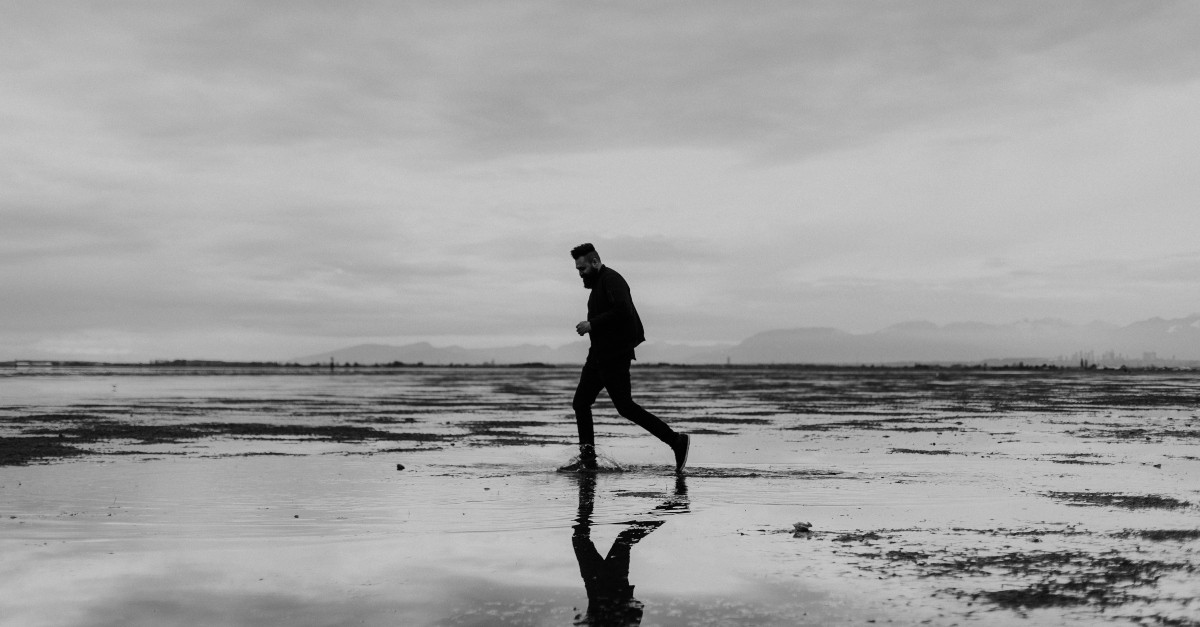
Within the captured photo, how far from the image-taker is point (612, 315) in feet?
33.6

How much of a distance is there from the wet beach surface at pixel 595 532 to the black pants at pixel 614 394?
1.29ft

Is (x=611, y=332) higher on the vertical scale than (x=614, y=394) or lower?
higher

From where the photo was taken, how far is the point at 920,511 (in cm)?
734

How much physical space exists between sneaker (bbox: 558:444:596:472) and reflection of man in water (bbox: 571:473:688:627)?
2.14 meters

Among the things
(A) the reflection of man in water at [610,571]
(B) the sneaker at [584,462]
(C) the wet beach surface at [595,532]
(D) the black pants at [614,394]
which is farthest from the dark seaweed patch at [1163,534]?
(B) the sneaker at [584,462]

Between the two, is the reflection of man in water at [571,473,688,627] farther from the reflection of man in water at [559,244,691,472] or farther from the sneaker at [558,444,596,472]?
the reflection of man in water at [559,244,691,472]

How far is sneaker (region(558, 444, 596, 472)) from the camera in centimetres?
998

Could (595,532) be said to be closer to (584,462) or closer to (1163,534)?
(1163,534)

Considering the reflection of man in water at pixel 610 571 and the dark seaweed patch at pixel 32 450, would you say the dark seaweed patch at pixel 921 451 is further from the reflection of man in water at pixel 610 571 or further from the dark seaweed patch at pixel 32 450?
the dark seaweed patch at pixel 32 450

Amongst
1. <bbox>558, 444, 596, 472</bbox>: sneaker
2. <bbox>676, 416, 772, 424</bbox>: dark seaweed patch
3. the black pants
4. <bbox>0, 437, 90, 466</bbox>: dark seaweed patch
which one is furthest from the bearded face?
<bbox>676, 416, 772, 424</bbox>: dark seaweed patch

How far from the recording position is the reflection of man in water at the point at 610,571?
4387 millimetres

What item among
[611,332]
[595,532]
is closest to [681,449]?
[611,332]

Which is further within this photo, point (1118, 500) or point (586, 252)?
point (586, 252)

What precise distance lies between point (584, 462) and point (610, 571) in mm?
4889
